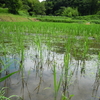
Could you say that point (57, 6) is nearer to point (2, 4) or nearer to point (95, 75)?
point (2, 4)

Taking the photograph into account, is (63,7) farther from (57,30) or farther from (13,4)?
(57,30)

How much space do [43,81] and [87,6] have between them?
53.2 meters

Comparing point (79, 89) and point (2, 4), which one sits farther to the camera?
point (2, 4)

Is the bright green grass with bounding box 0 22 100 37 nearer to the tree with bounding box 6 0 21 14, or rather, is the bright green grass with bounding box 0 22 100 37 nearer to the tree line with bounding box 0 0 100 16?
the tree with bounding box 6 0 21 14

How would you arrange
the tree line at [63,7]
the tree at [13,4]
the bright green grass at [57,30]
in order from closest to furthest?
1. the bright green grass at [57,30]
2. the tree at [13,4]
3. the tree line at [63,7]

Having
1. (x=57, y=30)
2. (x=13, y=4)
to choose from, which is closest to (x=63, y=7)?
(x=13, y=4)

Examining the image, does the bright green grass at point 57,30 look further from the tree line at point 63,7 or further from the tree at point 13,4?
the tree line at point 63,7

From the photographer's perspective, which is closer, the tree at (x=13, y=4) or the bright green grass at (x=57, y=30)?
the bright green grass at (x=57, y=30)

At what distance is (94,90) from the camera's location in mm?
1337

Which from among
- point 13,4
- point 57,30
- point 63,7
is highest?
point 63,7

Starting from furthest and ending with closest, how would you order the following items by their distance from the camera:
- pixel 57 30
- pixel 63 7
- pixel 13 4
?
pixel 63 7 → pixel 13 4 → pixel 57 30

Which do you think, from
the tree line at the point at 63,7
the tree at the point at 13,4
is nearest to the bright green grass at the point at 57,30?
the tree at the point at 13,4

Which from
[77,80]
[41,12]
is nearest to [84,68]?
[77,80]

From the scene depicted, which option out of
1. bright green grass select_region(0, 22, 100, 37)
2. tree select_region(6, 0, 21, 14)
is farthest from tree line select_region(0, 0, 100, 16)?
bright green grass select_region(0, 22, 100, 37)
